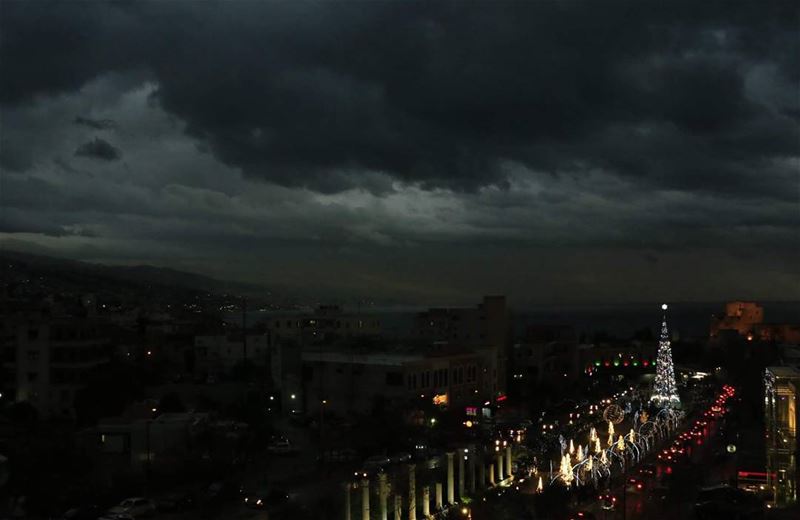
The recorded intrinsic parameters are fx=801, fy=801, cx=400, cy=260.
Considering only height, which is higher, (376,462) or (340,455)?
(376,462)

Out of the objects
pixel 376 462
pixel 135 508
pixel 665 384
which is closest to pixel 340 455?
pixel 376 462

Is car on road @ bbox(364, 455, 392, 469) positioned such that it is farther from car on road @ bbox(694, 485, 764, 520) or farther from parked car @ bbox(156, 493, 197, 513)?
car on road @ bbox(694, 485, 764, 520)

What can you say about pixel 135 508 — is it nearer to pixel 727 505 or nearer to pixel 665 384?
pixel 727 505

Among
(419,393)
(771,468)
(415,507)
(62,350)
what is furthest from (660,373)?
(62,350)

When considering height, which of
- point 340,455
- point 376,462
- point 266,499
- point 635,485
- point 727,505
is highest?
point 727,505

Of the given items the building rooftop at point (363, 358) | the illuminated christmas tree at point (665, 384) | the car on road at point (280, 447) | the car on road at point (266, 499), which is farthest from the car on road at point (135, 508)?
the illuminated christmas tree at point (665, 384)

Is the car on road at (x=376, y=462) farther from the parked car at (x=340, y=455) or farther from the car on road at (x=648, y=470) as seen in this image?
the car on road at (x=648, y=470)
